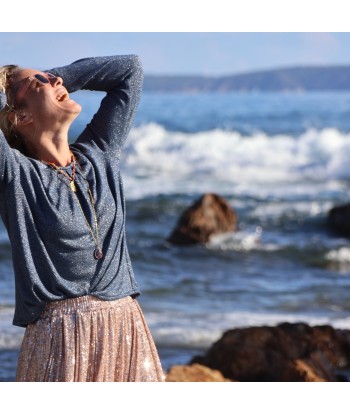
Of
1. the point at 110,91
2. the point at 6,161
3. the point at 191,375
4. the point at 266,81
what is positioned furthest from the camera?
the point at 266,81

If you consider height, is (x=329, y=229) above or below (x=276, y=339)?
below

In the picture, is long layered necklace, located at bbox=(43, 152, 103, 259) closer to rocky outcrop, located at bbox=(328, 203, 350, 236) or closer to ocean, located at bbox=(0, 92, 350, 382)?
ocean, located at bbox=(0, 92, 350, 382)

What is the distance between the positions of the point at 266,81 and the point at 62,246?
51.2 ft

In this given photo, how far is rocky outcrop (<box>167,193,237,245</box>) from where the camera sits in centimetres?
982

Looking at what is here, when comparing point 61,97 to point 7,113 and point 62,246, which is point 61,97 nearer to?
point 7,113

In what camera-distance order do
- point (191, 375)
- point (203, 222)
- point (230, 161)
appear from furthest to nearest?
point (230, 161) → point (203, 222) → point (191, 375)

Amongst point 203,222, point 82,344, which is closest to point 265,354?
point 82,344

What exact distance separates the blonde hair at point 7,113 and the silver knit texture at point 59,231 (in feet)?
0.33

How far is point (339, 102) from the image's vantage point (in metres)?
20.3

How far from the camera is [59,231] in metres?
2.31

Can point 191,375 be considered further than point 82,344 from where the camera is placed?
Yes
